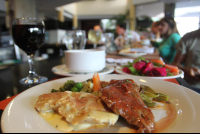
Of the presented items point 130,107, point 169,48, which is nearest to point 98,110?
point 130,107

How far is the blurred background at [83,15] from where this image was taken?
605 cm

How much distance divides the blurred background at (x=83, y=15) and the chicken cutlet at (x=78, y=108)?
3.98 meters

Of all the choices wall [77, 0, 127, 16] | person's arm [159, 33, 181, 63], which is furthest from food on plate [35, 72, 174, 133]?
wall [77, 0, 127, 16]

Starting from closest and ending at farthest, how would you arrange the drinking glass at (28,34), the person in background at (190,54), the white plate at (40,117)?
1. the white plate at (40,117)
2. the drinking glass at (28,34)
3. the person in background at (190,54)

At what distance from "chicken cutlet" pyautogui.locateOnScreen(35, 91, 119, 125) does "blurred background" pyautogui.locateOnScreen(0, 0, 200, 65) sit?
3.98m

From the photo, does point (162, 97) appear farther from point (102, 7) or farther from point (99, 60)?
point (102, 7)

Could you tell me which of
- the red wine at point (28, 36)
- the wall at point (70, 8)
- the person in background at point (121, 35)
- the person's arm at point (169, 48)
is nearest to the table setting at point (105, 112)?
the red wine at point (28, 36)

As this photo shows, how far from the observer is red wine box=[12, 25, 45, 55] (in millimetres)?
1071

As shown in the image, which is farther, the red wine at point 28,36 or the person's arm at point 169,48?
the person's arm at point 169,48

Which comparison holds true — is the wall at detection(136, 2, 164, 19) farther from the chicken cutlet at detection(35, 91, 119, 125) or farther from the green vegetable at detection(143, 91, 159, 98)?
the chicken cutlet at detection(35, 91, 119, 125)

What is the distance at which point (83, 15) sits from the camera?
714 inches

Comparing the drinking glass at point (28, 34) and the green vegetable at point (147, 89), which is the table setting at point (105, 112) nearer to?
the green vegetable at point (147, 89)

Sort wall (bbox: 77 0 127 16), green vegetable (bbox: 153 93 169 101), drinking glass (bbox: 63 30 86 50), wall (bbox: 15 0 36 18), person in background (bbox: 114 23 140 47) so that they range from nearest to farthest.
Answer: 1. green vegetable (bbox: 153 93 169 101)
2. drinking glass (bbox: 63 30 86 50)
3. person in background (bbox: 114 23 140 47)
4. wall (bbox: 15 0 36 18)
5. wall (bbox: 77 0 127 16)

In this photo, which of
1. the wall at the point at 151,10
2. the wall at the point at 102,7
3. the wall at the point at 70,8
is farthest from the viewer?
the wall at the point at 102,7
